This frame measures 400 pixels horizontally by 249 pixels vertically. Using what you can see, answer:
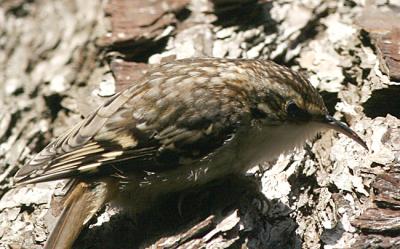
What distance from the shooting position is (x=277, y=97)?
3.22 meters

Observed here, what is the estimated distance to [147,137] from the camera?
3037mm

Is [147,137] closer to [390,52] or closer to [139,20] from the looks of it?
[139,20]

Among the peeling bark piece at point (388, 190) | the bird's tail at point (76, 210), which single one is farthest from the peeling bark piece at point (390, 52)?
the bird's tail at point (76, 210)

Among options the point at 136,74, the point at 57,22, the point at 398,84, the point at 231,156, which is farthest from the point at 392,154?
the point at 57,22

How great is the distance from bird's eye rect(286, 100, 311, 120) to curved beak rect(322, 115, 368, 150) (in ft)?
0.23

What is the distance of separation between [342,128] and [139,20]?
3.33 ft

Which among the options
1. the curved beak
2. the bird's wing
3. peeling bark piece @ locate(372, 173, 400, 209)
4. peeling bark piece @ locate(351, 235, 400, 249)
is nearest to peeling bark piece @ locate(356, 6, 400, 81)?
the curved beak

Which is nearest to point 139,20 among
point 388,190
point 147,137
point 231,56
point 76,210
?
point 231,56

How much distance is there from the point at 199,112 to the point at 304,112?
399 millimetres

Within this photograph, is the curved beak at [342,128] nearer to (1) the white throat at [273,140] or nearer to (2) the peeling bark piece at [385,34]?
(1) the white throat at [273,140]

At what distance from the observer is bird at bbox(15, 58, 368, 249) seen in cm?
302

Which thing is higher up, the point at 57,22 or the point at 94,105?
the point at 57,22

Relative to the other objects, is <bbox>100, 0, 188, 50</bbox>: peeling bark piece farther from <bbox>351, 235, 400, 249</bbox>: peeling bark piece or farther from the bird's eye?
<bbox>351, 235, 400, 249</bbox>: peeling bark piece

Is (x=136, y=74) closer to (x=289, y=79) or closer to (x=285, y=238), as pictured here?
(x=289, y=79)
